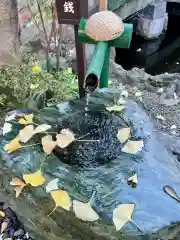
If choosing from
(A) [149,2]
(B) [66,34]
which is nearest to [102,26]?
(B) [66,34]

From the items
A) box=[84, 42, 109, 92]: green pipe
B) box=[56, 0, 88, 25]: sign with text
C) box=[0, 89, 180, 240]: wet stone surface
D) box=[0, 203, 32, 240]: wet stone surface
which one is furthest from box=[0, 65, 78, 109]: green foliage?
box=[84, 42, 109, 92]: green pipe

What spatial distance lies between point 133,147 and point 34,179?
60cm

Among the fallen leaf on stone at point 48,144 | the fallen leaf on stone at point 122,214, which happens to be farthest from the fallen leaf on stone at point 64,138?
the fallen leaf on stone at point 122,214

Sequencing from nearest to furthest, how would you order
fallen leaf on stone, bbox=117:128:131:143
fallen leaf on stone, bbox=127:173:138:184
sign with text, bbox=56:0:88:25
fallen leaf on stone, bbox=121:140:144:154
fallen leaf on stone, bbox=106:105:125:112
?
fallen leaf on stone, bbox=127:173:138:184
fallen leaf on stone, bbox=121:140:144:154
fallen leaf on stone, bbox=117:128:131:143
fallen leaf on stone, bbox=106:105:125:112
sign with text, bbox=56:0:88:25

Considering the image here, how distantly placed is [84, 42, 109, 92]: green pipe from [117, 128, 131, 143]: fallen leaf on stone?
1.13 feet

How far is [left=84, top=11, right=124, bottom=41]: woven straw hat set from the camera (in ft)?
7.42

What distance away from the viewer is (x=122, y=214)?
67.6 inches

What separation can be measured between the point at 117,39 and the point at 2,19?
1.74 meters

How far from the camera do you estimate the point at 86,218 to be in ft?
5.68

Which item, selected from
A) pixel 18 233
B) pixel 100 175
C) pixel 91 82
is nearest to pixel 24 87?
pixel 91 82

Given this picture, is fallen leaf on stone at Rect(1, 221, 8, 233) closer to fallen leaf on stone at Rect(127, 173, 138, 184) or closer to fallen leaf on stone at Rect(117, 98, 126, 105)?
fallen leaf on stone at Rect(127, 173, 138, 184)

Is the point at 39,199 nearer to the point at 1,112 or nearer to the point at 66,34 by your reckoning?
the point at 1,112

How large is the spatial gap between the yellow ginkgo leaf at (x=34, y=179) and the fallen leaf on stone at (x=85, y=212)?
239 millimetres

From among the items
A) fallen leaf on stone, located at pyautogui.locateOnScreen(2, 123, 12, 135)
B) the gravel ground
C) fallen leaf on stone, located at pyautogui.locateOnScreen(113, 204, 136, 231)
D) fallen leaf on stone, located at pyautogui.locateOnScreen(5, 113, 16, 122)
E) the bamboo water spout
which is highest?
the bamboo water spout
